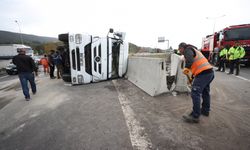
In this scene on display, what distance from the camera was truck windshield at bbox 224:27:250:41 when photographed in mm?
9430

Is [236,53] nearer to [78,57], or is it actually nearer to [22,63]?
[78,57]

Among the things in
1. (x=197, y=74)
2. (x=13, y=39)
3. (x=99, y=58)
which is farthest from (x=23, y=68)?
(x=13, y=39)

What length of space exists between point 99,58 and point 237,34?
9.67 m

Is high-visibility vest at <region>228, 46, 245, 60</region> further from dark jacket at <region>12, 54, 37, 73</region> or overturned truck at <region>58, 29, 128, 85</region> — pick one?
dark jacket at <region>12, 54, 37, 73</region>

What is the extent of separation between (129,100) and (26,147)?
2.48 m

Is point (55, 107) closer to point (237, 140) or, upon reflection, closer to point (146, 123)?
point (146, 123)

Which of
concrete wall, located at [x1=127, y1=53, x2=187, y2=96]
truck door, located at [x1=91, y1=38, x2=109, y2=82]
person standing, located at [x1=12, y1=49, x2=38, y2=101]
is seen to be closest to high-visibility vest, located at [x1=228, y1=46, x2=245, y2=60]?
concrete wall, located at [x1=127, y1=53, x2=187, y2=96]

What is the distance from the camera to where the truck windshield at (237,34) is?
9.43 metres

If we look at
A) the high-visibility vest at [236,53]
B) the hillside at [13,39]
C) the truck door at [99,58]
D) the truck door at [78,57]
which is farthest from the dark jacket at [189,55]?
the hillside at [13,39]

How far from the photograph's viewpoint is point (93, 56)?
612 cm

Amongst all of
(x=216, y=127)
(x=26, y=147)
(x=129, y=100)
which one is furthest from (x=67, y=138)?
(x=216, y=127)

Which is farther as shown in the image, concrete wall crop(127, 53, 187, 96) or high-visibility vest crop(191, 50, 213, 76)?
concrete wall crop(127, 53, 187, 96)

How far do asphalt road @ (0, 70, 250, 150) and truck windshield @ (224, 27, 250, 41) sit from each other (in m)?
7.44

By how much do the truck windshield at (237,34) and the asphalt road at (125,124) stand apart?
7.44 m
